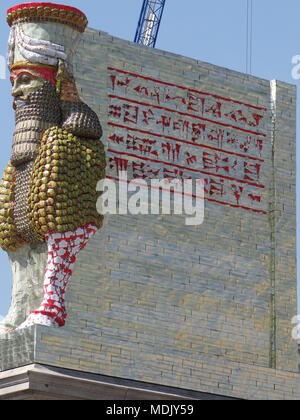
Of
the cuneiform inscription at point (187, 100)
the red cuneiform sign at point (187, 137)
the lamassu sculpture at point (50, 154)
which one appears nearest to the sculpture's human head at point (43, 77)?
the lamassu sculpture at point (50, 154)

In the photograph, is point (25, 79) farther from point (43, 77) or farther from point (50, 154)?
point (50, 154)

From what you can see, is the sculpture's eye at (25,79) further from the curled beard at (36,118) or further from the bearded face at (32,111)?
the curled beard at (36,118)

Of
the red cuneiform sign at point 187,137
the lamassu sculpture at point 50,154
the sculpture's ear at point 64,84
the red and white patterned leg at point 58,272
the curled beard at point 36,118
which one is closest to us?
the red and white patterned leg at point 58,272

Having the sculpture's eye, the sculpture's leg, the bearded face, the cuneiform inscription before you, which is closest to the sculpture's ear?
the bearded face

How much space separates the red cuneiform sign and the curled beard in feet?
5.82

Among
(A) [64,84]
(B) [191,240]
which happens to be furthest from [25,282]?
(A) [64,84]

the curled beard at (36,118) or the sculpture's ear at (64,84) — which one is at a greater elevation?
the sculpture's ear at (64,84)

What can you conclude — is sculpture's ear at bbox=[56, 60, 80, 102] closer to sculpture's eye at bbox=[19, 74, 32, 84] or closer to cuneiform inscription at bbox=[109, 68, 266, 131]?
sculpture's eye at bbox=[19, 74, 32, 84]

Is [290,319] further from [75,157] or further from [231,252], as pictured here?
[75,157]

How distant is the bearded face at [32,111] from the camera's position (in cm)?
3538

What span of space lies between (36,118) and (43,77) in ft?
3.20

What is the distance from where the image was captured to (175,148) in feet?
124

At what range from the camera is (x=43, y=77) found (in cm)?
3566

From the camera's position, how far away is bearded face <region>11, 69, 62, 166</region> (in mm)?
35375
